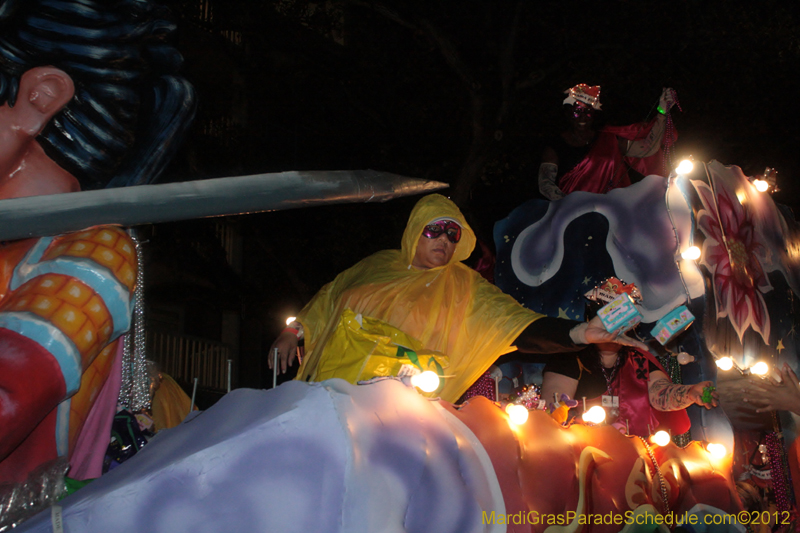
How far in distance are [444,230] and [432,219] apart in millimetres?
93

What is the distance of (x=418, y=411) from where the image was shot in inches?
94.9

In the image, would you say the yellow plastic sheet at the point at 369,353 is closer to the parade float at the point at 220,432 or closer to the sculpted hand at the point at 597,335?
the parade float at the point at 220,432

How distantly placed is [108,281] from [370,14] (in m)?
7.78

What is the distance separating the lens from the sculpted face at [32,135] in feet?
8.59

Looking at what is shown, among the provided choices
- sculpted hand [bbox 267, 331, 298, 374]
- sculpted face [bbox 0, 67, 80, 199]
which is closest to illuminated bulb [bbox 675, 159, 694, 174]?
sculpted hand [bbox 267, 331, 298, 374]

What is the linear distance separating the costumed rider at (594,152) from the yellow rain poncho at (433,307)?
7.10 feet

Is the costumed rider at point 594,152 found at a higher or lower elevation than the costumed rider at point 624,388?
higher

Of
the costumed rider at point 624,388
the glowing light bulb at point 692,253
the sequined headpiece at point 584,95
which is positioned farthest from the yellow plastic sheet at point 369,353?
the sequined headpiece at point 584,95

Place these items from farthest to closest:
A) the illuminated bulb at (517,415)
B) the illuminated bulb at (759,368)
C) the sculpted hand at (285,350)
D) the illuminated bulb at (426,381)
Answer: the illuminated bulb at (759,368) → the sculpted hand at (285,350) → the illuminated bulb at (517,415) → the illuminated bulb at (426,381)

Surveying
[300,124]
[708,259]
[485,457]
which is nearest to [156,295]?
[300,124]

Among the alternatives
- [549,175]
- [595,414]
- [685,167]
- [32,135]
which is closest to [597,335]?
[595,414]

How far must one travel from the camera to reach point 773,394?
189 inches

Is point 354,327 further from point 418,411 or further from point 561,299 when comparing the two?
point 561,299

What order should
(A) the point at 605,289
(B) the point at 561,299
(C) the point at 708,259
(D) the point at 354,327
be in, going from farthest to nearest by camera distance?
(B) the point at 561,299, (C) the point at 708,259, (A) the point at 605,289, (D) the point at 354,327
